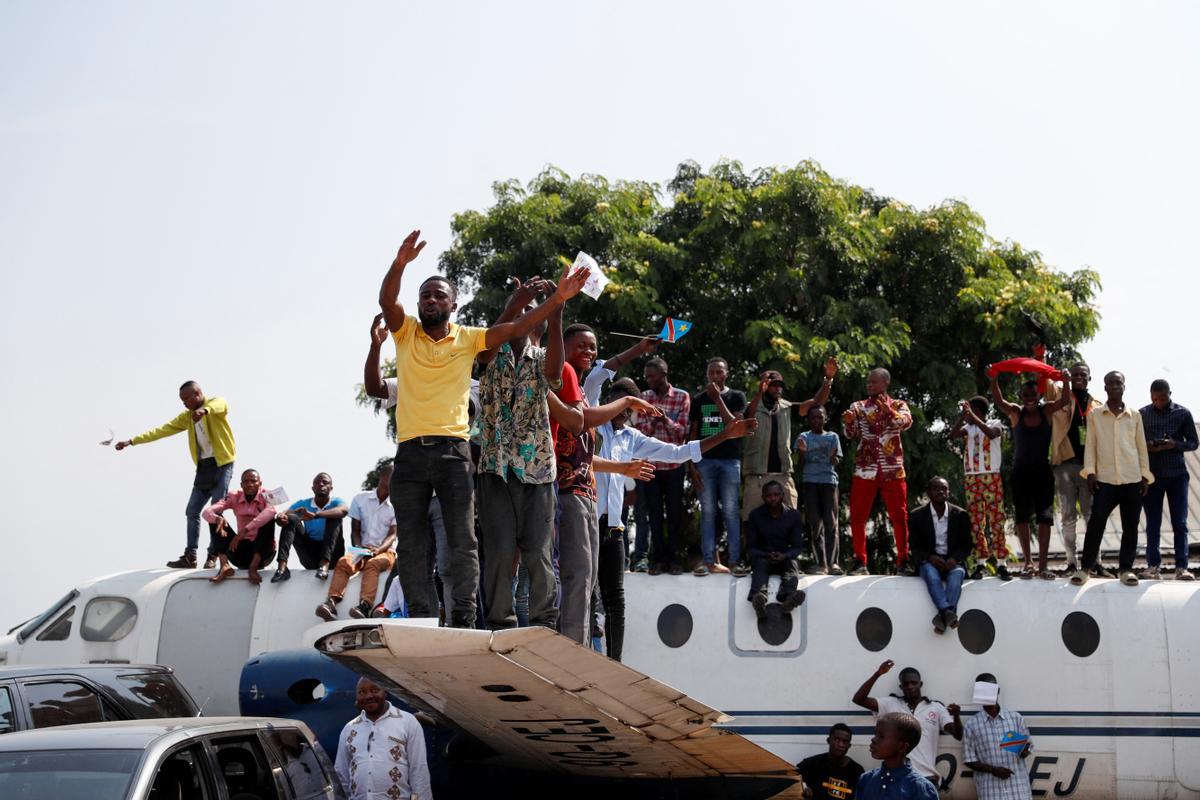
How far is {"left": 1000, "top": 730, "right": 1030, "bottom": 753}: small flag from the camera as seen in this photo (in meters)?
12.8

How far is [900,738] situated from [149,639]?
923cm

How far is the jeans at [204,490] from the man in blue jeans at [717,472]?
5.53 metres

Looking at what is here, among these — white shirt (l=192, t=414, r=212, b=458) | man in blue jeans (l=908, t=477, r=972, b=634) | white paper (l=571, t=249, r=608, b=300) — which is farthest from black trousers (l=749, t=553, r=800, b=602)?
white shirt (l=192, t=414, r=212, b=458)

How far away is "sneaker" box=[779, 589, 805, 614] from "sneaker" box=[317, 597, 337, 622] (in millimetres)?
4650

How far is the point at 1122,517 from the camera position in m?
14.2

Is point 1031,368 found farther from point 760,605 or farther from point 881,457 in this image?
point 760,605

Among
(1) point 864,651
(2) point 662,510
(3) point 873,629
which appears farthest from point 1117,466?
(2) point 662,510

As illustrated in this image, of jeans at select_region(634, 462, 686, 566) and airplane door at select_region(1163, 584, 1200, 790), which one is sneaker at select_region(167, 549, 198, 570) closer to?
jeans at select_region(634, 462, 686, 566)

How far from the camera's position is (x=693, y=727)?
28.2 feet

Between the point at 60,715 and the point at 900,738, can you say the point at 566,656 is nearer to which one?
the point at 900,738

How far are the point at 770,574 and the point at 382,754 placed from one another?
208 inches

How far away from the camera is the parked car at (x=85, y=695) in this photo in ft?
28.5

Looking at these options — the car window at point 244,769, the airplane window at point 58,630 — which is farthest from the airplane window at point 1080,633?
the airplane window at point 58,630

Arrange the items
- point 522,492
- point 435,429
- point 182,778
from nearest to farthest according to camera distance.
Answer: point 182,778, point 435,429, point 522,492
